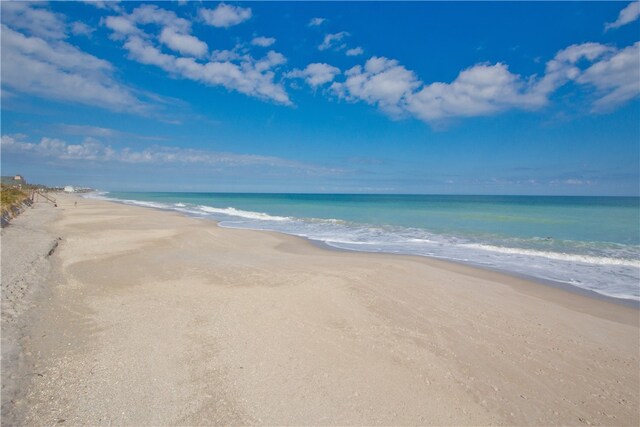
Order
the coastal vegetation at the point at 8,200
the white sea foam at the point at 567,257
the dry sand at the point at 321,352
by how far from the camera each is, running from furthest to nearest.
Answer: the coastal vegetation at the point at 8,200
the white sea foam at the point at 567,257
the dry sand at the point at 321,352

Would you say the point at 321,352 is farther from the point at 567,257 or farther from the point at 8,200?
the point at 8,200

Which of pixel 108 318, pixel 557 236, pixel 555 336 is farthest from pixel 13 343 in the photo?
pixel 557 236

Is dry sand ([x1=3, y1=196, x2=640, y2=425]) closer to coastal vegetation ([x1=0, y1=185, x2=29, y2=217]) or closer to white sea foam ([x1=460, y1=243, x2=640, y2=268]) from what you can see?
white sea foam ([x1=460, y1=243, x2=640, y2=268])

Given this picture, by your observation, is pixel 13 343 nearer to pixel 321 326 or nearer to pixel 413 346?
pixel 321 326

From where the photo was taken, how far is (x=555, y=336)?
21.0 ft

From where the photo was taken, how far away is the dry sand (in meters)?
4.09

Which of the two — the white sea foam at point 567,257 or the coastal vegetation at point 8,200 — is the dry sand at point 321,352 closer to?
the white sea foam at point 567,257

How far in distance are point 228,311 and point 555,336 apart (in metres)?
6.87

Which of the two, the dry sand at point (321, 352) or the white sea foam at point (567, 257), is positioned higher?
the white sea foam at point (567, 257)

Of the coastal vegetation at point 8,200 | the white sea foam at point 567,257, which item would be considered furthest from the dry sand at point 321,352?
the coastal vegetation at point 8,200

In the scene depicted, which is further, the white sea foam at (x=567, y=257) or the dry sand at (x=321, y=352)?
the white sea foam at (x=567, y=257)

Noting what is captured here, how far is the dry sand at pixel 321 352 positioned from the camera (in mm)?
4090

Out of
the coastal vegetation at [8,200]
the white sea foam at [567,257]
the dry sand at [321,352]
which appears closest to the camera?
the dry sand at [321,352]

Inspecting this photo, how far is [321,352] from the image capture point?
5430mm
